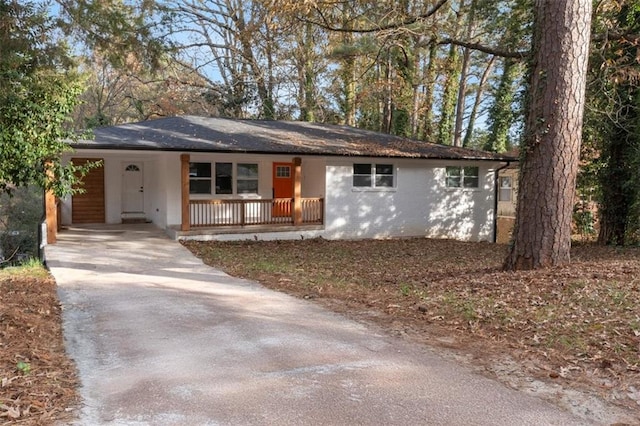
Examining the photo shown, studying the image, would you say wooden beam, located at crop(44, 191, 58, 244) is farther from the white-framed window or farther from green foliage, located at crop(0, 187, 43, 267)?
green foliage, located at crop(0, 187, 43, 267)

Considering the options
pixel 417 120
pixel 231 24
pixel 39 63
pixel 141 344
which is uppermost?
pixel 231 24

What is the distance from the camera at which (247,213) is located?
15.4 meters

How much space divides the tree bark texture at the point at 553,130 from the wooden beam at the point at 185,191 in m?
8.90

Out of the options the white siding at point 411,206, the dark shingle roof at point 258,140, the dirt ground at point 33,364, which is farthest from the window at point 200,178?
the dirt ground at point 33,364

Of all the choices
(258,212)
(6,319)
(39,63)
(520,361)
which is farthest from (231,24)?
(520,361)

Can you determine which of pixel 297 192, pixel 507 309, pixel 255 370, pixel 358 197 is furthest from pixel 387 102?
pixel 255 370

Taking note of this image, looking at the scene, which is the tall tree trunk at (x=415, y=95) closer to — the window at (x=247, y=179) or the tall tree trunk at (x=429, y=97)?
the tall tree trunk at (x=429, y=97)

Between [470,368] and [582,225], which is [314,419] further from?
[582,225]

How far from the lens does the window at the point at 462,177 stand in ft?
56.7

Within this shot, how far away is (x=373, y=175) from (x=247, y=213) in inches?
166

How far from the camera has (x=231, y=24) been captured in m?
25.9

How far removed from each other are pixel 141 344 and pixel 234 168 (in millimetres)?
11380

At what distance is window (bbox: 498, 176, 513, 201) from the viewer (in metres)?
26.9

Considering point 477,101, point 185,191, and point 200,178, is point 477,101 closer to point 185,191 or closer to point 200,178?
point 200,178
